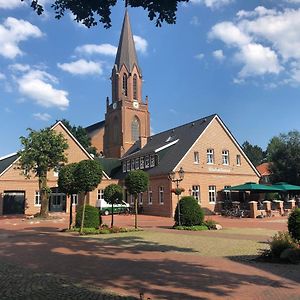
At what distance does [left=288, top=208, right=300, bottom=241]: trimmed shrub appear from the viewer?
1291 cm

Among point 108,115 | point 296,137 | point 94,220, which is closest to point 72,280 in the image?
point 94,220

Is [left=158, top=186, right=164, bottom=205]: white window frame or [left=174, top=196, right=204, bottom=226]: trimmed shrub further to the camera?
[left=158, top=186, right=164, bottom=205]: white window frame

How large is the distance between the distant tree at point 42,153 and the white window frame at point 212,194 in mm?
14772

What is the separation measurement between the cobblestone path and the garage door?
35628 mm

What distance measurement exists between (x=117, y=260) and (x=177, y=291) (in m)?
4.19

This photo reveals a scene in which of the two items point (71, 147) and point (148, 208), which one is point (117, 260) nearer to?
point (148, 208)

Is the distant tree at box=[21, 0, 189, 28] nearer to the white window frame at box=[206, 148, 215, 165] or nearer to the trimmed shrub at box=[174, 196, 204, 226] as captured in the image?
the trimmed shrub at box=[174, 196, 204, 226]

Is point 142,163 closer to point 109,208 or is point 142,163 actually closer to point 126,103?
point 109,208

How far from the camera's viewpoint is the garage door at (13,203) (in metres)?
43.6

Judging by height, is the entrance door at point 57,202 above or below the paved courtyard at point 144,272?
above

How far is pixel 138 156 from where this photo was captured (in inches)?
1871

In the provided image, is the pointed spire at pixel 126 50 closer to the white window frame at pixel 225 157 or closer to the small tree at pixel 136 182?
the white window frame at pixel 225 157

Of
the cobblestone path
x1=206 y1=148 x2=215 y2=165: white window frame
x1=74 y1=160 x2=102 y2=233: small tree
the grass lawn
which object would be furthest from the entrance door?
the cobblestone path

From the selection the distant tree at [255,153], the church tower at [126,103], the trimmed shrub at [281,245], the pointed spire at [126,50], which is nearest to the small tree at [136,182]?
the trimmed shrub at [281,245]
